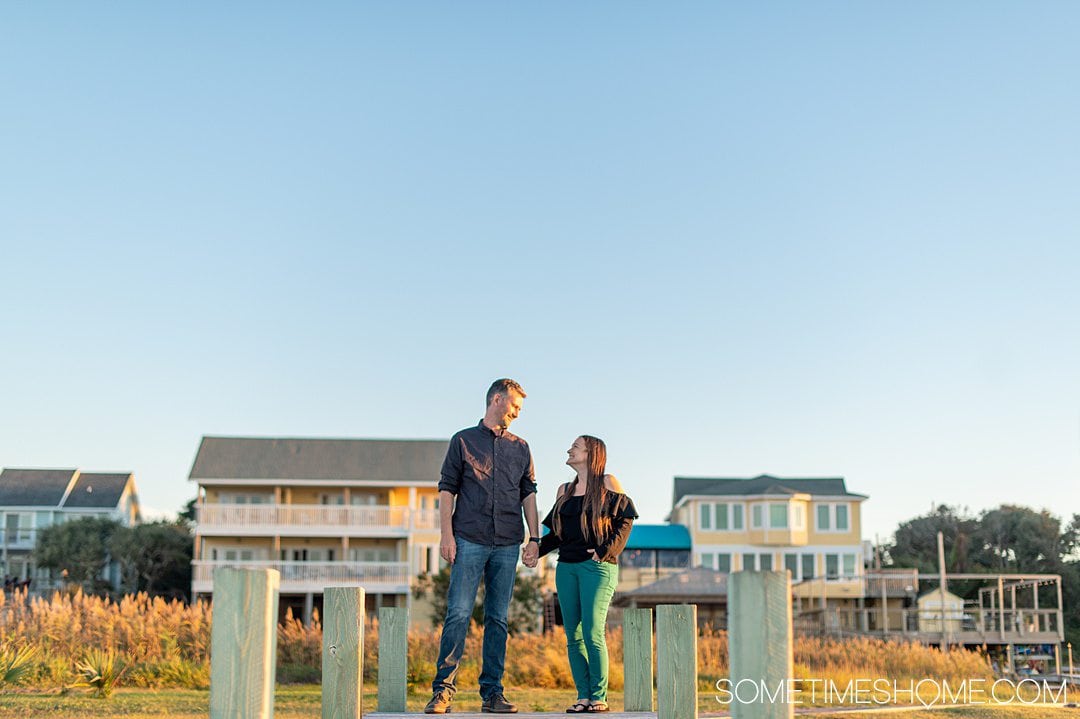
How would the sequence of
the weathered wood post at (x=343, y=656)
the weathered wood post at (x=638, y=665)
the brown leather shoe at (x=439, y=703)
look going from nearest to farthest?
the weathered wood post at (x=343, y=656) → the brown leather shoe at (x=439, y=703) → the weathered wood post at (x=638, y=665)

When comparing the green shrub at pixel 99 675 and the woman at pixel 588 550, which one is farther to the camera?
the green shrub at pixel 99 675

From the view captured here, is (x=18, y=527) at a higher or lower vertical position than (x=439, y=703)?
higher

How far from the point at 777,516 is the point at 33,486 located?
39.2 metres

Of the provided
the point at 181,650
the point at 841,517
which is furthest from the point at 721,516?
the point at 181,650

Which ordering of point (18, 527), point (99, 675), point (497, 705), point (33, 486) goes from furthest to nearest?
point (33, 486)
point (18, 527)
point (99, 675)
point (497, 705)

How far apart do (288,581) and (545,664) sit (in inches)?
1082

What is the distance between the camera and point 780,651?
2873mm

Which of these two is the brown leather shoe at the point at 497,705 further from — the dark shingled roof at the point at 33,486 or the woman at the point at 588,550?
the dark shingled roof at the point at 33,486

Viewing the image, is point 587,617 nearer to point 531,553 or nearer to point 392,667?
point 531,553

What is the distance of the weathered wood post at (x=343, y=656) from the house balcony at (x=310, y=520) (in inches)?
1438

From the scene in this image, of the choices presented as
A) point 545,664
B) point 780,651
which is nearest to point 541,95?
point 545,664

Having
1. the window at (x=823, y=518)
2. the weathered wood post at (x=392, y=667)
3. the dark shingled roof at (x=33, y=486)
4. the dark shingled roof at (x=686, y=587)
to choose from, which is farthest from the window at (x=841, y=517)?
the weathered wood post at (x=392, y=667)

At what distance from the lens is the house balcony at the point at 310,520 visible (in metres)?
41.7

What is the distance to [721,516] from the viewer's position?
159 ft
